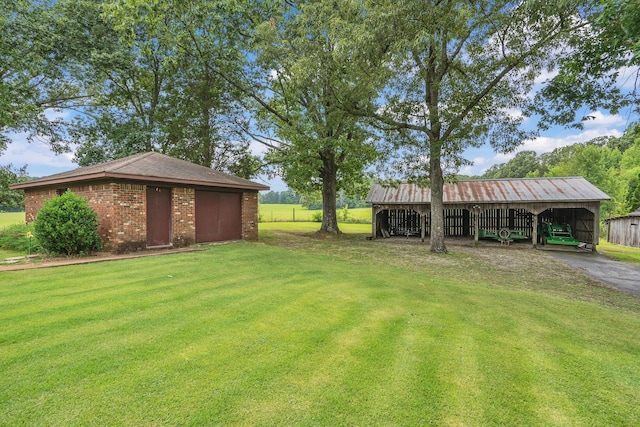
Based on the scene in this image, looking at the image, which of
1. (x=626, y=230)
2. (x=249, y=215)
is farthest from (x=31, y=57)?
(x=626, y=230)

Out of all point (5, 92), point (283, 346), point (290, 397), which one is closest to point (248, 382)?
point (290, 397)

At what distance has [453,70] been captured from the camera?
39.3 feet

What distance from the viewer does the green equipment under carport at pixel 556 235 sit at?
14.3m

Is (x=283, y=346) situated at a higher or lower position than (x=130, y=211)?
lower

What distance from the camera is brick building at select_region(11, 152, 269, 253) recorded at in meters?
9.27

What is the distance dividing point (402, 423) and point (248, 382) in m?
1.34

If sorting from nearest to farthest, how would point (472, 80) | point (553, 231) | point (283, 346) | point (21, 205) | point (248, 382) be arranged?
point (248, 382) → point (283, 346) → point (472, 80) → point (553, 231) → point (21, 205)

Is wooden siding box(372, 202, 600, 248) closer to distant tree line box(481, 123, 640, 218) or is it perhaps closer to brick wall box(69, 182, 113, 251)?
brick wall box(69, 182, 113, 251)

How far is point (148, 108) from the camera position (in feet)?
65.5

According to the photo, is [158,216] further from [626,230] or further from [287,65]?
[626,230]

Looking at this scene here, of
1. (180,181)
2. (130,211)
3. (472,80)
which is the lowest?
(130,211)

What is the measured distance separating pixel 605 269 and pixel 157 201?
15738 millimetres

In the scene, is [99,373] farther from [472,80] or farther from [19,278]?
[472,80]

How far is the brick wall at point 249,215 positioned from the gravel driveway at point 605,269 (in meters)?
12.6
